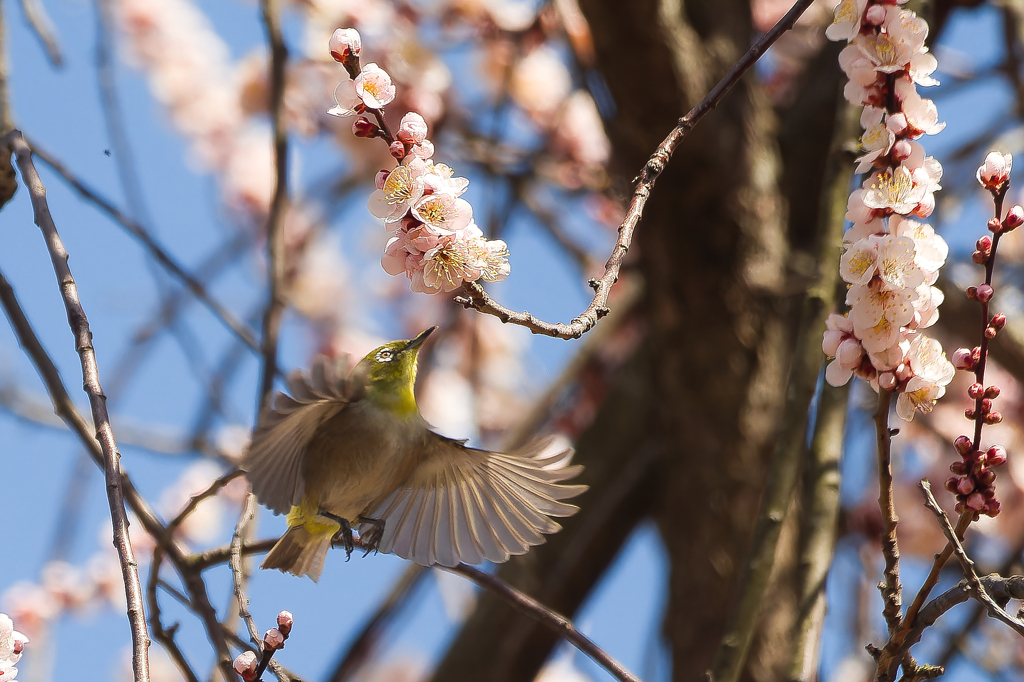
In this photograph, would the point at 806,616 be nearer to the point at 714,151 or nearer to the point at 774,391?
the point at 774,391

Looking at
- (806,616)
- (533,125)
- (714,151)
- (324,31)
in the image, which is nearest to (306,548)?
(806,616)

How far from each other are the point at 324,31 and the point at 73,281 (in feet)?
9.89

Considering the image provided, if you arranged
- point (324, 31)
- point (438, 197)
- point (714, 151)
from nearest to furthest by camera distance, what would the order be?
1. point (438, 197)
2. point (714, 151)
3. point (324, 31)

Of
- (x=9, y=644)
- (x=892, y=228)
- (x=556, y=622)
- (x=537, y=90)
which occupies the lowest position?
(x=9, y=644)

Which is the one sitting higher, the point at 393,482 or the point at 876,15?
the point at 876,15

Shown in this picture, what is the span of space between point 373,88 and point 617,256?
0.32 meters

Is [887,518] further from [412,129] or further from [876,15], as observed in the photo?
[412,129]

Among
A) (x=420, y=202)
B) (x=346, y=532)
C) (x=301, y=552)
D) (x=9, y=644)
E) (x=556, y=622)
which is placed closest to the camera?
(x=420, y=202)

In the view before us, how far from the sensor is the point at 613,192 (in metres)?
2.85

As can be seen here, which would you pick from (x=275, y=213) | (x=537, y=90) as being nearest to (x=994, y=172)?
(x=275, y=213)

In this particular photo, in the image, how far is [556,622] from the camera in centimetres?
134

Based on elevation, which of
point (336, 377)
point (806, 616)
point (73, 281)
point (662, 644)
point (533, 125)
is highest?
point (533, 125)

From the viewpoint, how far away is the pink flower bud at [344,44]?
1.05 metres

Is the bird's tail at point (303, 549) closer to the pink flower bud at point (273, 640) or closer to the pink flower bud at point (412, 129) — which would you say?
the pink flower bud at point (273, 640)
